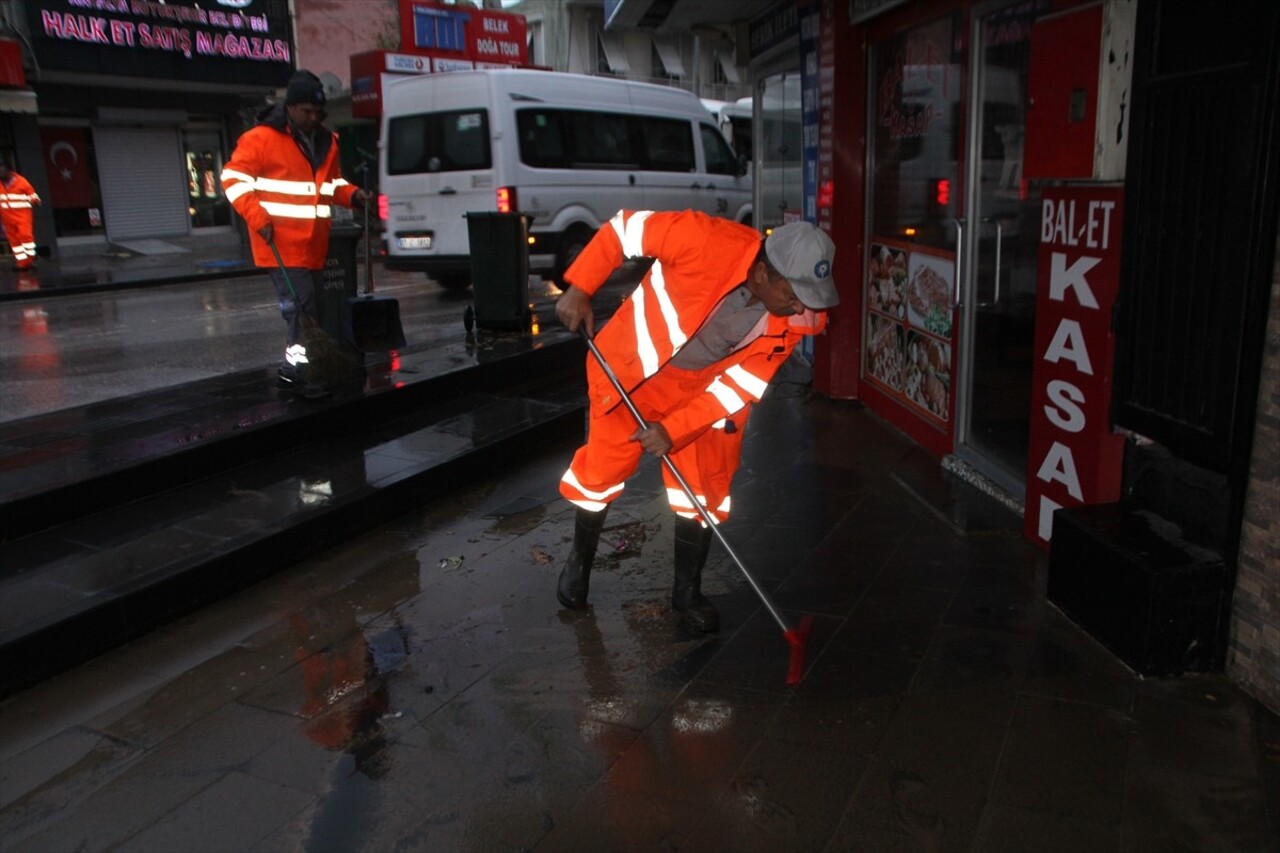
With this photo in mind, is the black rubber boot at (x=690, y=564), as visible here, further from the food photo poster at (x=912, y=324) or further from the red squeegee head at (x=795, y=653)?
the food photo poster at (x=912, y=324)

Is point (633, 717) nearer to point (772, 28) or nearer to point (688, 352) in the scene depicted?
point (688, 352)

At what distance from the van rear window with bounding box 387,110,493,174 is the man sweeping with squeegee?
944cm

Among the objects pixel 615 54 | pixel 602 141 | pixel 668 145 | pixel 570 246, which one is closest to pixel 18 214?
pixel 570 246

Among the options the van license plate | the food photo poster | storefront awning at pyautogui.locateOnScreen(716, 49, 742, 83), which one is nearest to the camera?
the food photo poster

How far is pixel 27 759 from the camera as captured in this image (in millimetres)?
3404

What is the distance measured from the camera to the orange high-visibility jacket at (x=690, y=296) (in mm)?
3721

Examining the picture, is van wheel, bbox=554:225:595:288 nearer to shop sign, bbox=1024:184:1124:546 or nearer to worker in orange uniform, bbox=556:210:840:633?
shop sign, bbox=1024:184:1124:546

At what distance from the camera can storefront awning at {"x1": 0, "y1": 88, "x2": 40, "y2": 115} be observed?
17.9 metres

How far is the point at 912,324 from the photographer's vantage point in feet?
22.0

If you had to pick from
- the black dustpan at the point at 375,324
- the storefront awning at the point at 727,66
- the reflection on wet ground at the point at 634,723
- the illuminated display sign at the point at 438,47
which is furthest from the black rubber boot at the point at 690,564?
the storefront awning at the point at 727,66

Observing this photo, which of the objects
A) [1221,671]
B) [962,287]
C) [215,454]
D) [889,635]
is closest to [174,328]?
[215,454]

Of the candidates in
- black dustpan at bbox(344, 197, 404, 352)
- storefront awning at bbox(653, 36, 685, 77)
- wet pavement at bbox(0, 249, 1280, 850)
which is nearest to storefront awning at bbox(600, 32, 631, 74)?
storefront awning at bbox(653, 36, 685, 77)

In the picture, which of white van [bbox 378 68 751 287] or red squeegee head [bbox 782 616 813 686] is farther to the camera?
white van [bbox 378 68 751 287]

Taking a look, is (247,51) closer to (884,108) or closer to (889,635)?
(884,108)
